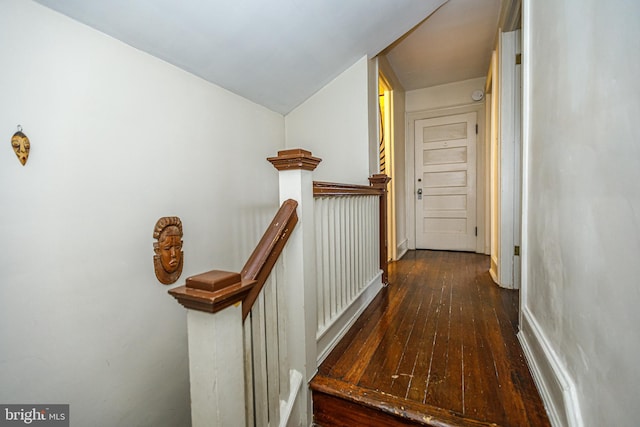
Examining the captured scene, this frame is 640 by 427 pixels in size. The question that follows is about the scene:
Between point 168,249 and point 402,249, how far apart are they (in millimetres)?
3186

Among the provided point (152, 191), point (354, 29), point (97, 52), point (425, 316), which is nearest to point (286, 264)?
point (152, 191)

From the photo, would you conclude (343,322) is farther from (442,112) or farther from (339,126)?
(442,112)

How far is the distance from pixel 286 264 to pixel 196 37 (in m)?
1.42

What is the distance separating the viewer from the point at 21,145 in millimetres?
1155

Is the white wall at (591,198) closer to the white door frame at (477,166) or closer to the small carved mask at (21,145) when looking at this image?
the small carved mask at (21,145)

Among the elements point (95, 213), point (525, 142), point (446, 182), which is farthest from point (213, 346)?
point (446, 182)

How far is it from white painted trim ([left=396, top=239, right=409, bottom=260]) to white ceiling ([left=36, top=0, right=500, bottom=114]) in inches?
90.7

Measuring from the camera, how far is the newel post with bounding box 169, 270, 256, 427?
2.65 ft

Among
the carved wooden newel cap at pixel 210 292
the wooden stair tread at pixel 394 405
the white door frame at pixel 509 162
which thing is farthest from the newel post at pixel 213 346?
the white door frame at pixel 509 162

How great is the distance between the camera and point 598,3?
75 centimetres

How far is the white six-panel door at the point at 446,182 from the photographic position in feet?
13.3

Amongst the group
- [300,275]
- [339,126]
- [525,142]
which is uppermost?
[339,126]

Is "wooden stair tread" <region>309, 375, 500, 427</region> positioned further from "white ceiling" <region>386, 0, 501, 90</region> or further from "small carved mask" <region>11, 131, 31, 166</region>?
"white ceiling" <region>386, 0, 501, 90</region>

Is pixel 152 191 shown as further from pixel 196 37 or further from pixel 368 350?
pixel 368 350
